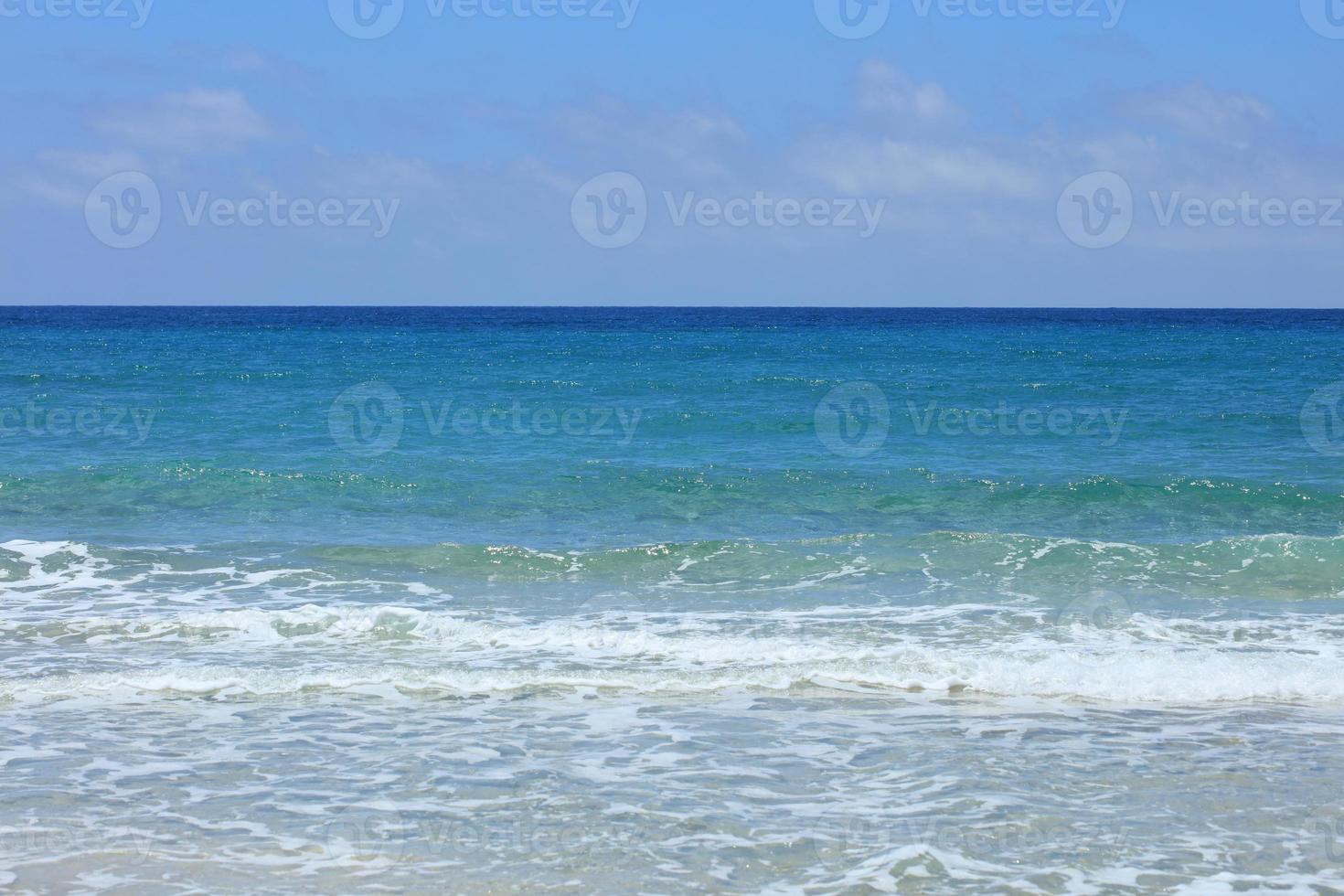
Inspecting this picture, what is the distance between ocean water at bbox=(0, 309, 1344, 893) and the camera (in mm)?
6000

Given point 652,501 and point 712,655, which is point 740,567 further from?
point 652,501

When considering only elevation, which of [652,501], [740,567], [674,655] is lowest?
[674,655]

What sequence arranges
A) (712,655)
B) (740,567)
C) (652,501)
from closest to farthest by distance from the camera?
1. (712,655)
2. (740,567)
3. (652,501)

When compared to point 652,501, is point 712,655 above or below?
below

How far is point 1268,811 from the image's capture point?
20.9 feet

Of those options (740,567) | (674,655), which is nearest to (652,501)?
(740,567)

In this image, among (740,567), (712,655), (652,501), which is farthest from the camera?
(652,501)

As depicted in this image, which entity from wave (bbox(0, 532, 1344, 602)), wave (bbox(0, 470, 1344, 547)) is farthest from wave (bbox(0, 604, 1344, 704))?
wave (bbox(0, 470, 1344, 547))

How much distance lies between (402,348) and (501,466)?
33951 mm

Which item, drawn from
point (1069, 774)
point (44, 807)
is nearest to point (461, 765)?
point (44, 807)

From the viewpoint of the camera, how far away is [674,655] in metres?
9.84

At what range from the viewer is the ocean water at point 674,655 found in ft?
19.7

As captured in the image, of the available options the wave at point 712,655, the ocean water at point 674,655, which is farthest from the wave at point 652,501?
the wave at point 712,655

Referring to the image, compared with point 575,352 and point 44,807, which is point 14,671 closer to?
point 44,807
